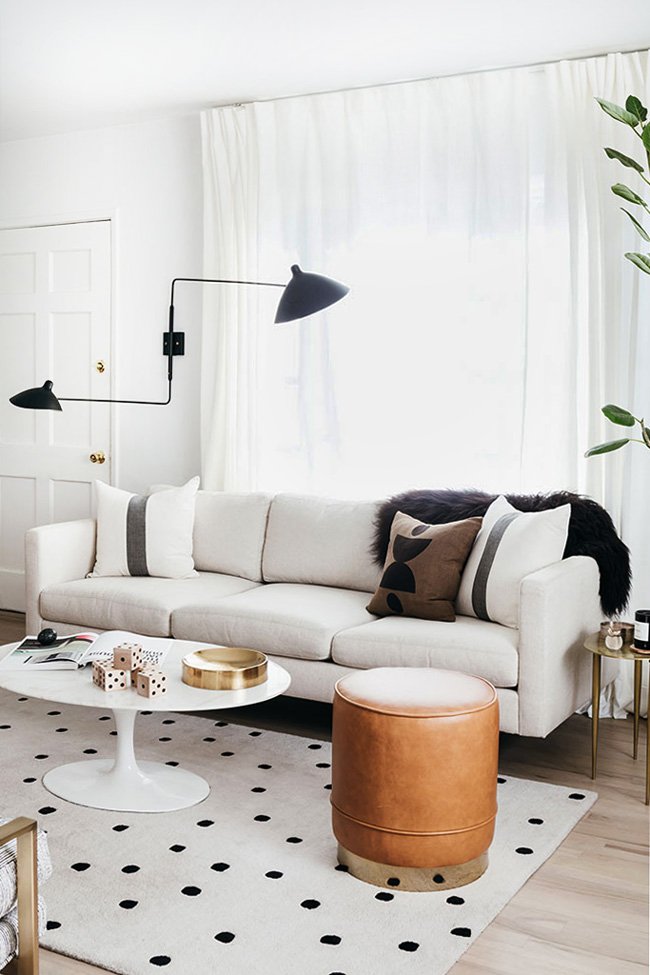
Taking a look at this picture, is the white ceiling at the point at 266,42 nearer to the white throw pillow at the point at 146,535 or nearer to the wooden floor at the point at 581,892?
the white throw pillow at the point at 146,535

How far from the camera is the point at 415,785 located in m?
2.58

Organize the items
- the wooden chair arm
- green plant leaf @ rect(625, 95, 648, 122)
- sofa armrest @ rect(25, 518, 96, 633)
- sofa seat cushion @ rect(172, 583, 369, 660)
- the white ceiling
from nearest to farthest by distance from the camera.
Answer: the wooden chair arm, green plant leaf @ rect(625, 95, 648, 122), the white ceiling, sofa seat cushion @ rect(172, 583, 369, 660), sofa armrest @ rect(25, 518, 96, 633)

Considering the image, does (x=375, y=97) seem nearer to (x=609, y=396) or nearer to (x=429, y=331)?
(x=429, y=331)

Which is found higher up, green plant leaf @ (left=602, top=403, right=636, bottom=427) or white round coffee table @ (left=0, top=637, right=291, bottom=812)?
green plant leaf @ (left=602, top=403, right=636, bottom=427)

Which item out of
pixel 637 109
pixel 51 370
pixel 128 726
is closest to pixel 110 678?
pixel 128 726

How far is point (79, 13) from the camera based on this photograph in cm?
367

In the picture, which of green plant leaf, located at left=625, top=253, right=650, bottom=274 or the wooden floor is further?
green plant leaf, located at left=625, top=253, right=650, bottom=274

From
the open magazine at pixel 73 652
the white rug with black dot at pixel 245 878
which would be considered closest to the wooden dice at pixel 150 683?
the open magazine at pixel 73 652

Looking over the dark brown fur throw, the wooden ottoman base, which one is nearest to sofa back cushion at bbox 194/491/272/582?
the dark brown fur throw

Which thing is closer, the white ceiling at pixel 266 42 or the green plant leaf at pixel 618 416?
the green plant leaf at pixel 618 416

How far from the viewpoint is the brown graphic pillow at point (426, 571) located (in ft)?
12.3

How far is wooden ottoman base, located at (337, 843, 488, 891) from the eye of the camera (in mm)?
2637

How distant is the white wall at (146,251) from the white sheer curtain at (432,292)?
0.67ft

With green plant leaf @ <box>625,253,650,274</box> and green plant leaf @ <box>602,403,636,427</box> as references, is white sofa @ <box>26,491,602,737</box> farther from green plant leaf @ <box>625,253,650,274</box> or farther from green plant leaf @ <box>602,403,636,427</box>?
green plant leaf @ <box>625,253,650,274</box>
